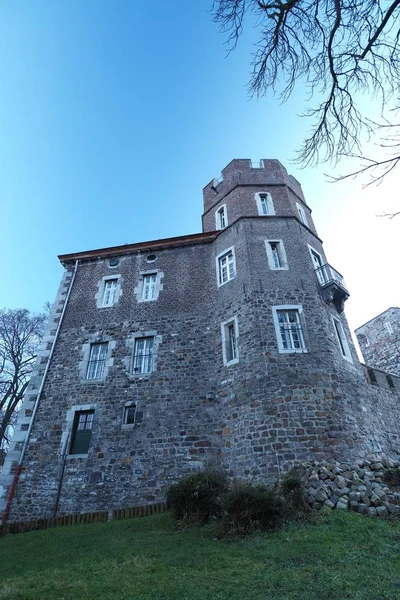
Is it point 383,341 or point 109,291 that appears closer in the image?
point 109,291

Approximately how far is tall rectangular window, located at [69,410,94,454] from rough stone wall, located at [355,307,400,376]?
18.3 meters

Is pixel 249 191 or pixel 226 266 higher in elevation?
pixel 249 191

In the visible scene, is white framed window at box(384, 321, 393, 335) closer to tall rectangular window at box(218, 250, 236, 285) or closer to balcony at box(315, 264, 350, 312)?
balcony at box(315, 264, 350, 312)

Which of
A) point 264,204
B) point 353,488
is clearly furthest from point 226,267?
point 353,488

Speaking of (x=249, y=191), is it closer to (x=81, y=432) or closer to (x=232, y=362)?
(x=232, y=362)

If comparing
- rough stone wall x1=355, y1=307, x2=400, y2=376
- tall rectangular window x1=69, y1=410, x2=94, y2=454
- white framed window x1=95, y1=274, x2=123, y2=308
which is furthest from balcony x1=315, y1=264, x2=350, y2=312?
rough stone wall x1=355, y1=307, x2=400, y2=376

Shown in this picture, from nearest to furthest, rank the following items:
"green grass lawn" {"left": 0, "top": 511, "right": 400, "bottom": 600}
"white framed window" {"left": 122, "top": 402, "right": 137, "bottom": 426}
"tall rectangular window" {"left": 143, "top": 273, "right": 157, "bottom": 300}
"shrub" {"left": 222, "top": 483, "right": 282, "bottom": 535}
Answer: "green grass lawn" {"left": 0, "top": 511, "right": 400, "bottom": 600}
"shrub" {"left": 222, "top": 483, "right": 282, "bottom": 535}
"white framed window" {"left": 122, "top": 402, "right": 137, "bottom": 426}
"tall rectangular window" {"left": 143, "top": 273, "right": 157, "bottom": 300}

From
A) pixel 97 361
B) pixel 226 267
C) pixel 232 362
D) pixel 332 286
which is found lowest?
pixel 232 362

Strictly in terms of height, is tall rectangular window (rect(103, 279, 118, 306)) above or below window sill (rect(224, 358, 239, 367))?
above

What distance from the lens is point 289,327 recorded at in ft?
38.3

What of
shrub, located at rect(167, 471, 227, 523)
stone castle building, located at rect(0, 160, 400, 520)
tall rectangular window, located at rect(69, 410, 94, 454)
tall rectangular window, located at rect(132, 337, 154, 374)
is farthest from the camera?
tall rectangular window, located at rect(132, 337, 154, 374)

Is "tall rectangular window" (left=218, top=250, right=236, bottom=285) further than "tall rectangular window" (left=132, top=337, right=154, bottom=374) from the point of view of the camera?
Yes

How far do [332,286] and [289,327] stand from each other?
259 centimetres

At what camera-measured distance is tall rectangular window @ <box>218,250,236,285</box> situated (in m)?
14.0
